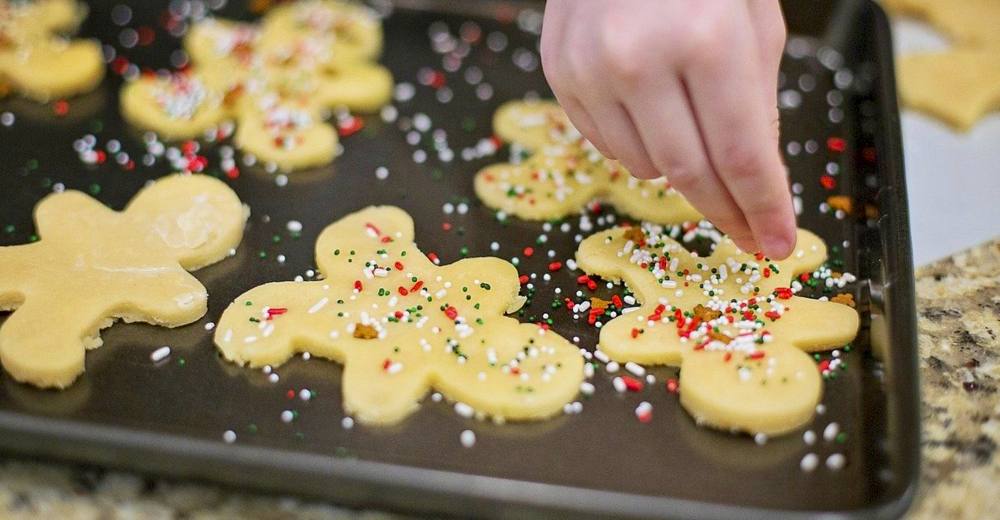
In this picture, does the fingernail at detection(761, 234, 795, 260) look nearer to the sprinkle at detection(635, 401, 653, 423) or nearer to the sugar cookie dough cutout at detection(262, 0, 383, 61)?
the sprinkle at detection(635, 401, 653, 423)

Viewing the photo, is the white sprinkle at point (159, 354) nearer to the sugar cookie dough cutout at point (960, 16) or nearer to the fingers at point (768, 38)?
the fingers at point (768, 38)

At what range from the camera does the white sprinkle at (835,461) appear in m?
1.21

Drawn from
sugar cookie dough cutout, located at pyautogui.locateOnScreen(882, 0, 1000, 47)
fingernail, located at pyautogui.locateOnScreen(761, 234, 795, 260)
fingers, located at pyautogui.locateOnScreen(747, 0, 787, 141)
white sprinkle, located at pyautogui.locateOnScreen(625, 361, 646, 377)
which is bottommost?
sugar cookie dough cutout, located at pyautogui.locateOnScreen(882, 0, 1000, 47)

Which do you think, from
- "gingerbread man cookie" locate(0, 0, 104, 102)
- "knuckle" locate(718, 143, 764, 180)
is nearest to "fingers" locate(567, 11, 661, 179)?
"knuckle" locate(718, 143, 764, 180)

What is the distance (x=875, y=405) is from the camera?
4.24 feet

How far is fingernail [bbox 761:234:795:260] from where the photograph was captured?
4.38 ft

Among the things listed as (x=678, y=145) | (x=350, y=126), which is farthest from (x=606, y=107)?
(x=350, y=126)

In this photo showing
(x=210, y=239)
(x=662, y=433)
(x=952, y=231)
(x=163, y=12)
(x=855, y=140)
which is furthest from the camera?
(x=163, y=12)

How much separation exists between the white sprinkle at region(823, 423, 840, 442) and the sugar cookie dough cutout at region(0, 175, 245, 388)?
31.8 inches

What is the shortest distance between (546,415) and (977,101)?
112cm

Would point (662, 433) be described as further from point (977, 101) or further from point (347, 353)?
point (977, 101)

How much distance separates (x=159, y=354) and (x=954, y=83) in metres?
1.47

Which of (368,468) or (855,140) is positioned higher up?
(368,468)

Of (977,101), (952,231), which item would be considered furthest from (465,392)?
(977,101)
